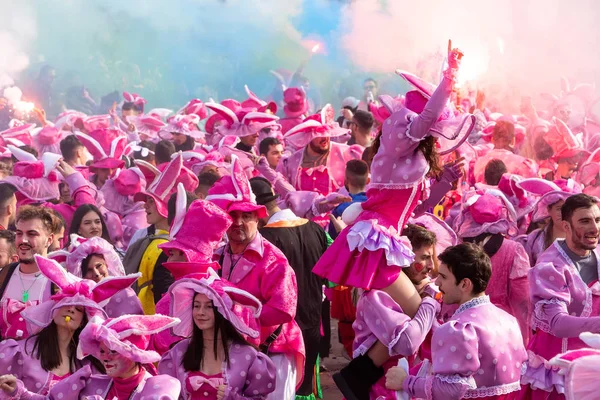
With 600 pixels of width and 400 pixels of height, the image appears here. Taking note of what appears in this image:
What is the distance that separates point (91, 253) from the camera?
574cm

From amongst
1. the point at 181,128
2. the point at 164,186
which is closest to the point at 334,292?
the point at 164,186

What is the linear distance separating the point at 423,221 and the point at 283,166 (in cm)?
290

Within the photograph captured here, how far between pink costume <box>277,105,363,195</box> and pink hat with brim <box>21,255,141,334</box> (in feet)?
13.4

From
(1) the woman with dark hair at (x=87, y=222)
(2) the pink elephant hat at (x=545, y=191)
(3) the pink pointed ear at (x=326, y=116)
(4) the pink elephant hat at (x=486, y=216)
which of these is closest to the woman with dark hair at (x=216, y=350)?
(4) the pink elephant hat at (x=486, y=216)

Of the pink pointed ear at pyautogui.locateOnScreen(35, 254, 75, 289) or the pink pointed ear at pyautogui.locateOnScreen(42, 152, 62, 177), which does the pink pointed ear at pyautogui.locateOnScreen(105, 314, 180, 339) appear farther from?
the pink pointed ear at pyautogui.locateOnScreen(42, 152, 62, 177)

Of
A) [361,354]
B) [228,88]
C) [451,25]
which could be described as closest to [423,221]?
[361,354]

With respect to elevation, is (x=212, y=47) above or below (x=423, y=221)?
below

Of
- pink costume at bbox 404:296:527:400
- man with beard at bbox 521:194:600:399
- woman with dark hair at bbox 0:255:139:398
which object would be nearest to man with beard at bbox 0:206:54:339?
woman with dark hair at bbox 0:255:139:398

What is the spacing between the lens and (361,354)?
459 centimetres

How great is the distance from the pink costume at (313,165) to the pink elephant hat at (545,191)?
250cm

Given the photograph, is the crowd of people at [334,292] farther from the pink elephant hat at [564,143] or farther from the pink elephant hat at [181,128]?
the pink elephant hat at [181,128]

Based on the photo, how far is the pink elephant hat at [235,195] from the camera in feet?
17.3

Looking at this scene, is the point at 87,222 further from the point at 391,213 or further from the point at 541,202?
the point at 541,202

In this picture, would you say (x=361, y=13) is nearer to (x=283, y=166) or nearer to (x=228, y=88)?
(x=228, y=88)
